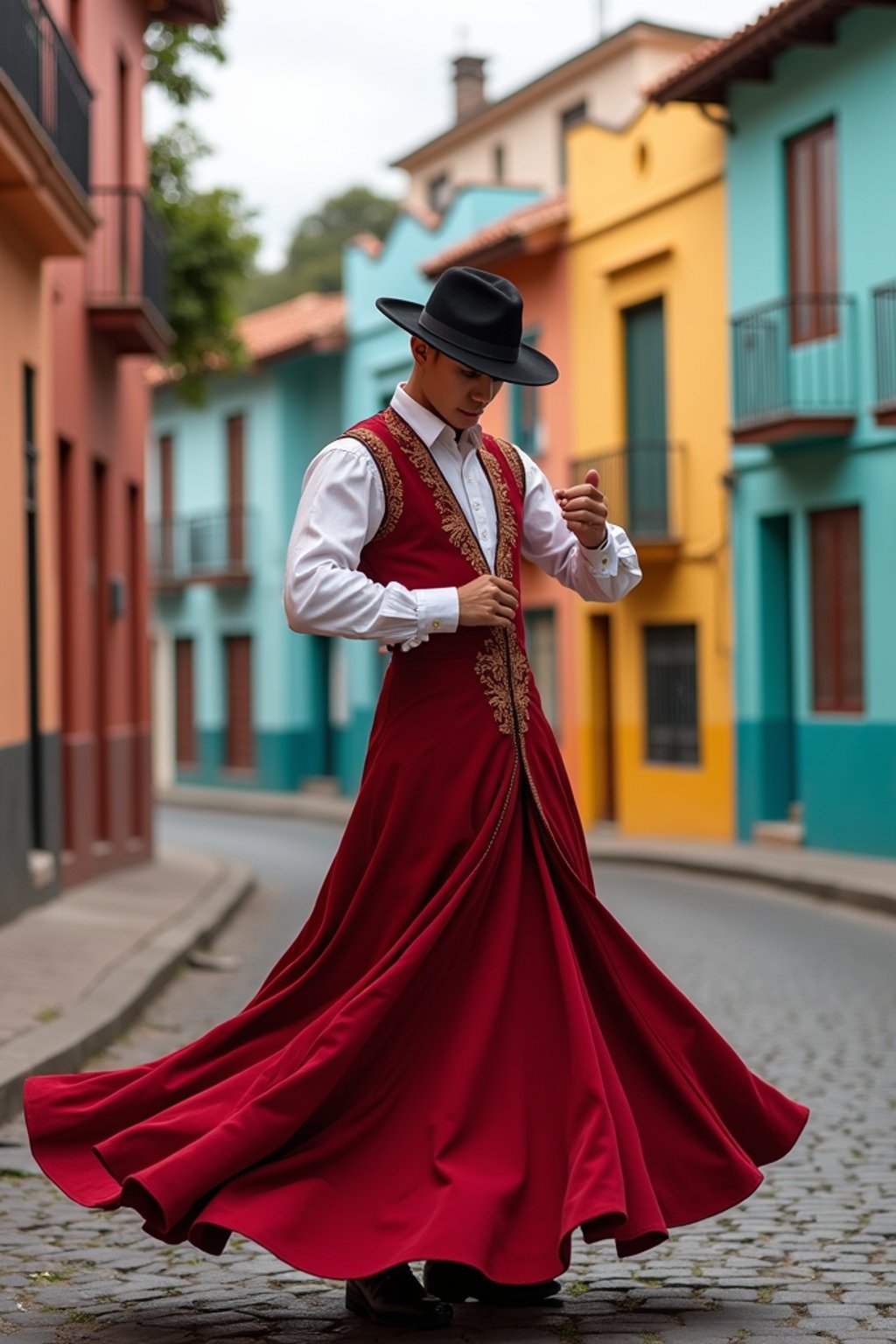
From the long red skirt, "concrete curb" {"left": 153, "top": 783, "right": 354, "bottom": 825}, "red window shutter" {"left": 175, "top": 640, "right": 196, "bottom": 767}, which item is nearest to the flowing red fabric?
the long red skirt

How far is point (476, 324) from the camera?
4.23 m

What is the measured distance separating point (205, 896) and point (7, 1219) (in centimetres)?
950

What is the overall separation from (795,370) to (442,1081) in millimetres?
15923

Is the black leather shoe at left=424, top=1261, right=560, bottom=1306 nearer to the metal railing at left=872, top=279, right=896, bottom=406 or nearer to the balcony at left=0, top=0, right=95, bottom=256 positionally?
the balcony at left=0, top=0, right=95, bottom=256

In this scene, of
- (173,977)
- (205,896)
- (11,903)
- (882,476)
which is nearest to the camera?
(173,977)

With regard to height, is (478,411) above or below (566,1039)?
above

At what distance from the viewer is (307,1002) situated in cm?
423

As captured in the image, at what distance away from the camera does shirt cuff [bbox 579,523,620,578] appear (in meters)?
4.48

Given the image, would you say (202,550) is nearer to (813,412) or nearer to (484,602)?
(813,412)

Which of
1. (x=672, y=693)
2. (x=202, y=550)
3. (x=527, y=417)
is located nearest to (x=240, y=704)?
(x=202, y=550)

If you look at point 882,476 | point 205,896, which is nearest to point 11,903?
point 205,896

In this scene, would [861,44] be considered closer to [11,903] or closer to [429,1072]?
[11,903]

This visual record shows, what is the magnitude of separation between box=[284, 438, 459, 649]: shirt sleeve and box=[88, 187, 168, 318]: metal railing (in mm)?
12379

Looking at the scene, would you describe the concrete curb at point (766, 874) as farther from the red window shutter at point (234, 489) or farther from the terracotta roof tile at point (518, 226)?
the red window shutter at point (234, 489)
